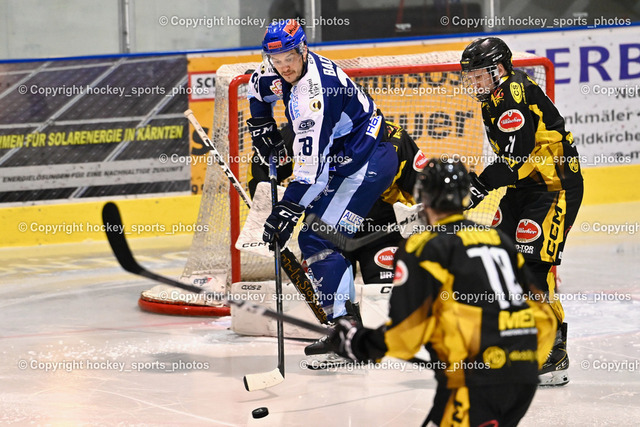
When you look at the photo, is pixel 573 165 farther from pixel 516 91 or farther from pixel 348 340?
pixel 348 340

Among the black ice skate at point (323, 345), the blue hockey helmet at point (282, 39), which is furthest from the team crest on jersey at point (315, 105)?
the black ice skate at point (323, 345)

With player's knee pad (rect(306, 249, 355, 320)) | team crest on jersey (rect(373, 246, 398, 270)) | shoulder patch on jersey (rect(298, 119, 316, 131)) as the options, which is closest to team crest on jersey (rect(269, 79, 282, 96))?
shoulder patch on jersey (rect(298, 119, 316, 131))

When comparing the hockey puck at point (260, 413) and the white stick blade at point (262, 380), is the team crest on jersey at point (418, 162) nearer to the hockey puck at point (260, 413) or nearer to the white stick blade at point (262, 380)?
the white stick blade at point (262, 380)

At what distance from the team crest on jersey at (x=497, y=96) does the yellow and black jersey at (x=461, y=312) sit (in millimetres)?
1554

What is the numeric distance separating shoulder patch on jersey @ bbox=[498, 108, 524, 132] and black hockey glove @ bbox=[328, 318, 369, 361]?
162 cm

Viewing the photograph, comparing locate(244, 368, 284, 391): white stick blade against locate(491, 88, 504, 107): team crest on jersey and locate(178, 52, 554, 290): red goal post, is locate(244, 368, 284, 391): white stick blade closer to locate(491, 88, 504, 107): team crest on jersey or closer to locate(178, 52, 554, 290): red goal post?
locate(178, 52, 554, 290): red goal post

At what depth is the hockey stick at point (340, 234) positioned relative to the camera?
10.3 feet

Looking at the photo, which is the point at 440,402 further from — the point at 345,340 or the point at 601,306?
the point at 601,306

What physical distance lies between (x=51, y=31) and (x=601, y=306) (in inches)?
191

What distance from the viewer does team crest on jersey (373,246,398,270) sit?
14.6 feet

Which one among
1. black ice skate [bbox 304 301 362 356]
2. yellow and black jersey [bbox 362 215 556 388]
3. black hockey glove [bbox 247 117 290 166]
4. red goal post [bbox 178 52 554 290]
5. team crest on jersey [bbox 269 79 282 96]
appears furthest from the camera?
red goal post [bbox 178 52 554 290]

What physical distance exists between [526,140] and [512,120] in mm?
98

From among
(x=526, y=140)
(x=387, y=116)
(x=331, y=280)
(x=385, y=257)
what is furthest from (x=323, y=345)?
(x=387, y=116)

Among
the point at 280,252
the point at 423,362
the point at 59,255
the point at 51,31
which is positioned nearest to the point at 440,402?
the point at 423,362
